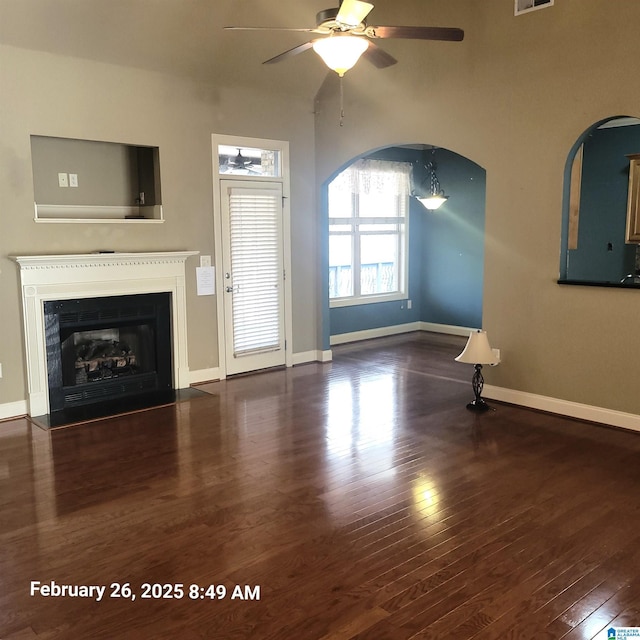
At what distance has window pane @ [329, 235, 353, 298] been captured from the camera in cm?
849

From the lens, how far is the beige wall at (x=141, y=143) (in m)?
5.09

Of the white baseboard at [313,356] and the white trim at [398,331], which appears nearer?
the white baseboard at [313,356]

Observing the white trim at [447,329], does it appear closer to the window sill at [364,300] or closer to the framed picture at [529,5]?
the window sill at [364,300]

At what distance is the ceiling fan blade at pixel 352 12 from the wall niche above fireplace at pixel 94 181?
9.87ft

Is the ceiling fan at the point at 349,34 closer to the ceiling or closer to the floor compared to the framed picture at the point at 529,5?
closer to the floor

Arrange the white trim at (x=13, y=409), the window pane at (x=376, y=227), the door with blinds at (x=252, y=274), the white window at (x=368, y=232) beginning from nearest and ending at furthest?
1. the white trim at (x=13, y=409)
2. the door with blinds at (x=252, y=274)
3. the white window at (x=368, y=232)
4. the window pane at (x=376, y=227)

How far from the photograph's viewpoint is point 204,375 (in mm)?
6434

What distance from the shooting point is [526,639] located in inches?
93.0

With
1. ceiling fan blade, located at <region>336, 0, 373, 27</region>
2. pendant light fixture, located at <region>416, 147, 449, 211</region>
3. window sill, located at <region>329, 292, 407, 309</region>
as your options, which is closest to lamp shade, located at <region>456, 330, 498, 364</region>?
ceiling fan blade, located at <region>336, 0, 373, 27</region>

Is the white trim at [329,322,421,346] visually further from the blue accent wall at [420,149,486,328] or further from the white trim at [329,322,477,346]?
the blue accent wall at [420,149,486,328]

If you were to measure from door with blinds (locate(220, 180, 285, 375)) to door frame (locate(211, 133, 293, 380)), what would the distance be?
0.14 feet

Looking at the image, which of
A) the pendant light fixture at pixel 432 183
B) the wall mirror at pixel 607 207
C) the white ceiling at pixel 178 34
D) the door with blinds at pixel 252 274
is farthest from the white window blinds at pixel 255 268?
the wall mirror at pixel 607 207

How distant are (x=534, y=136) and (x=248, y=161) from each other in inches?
116

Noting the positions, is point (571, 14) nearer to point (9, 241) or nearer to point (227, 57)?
point (227, 57)
